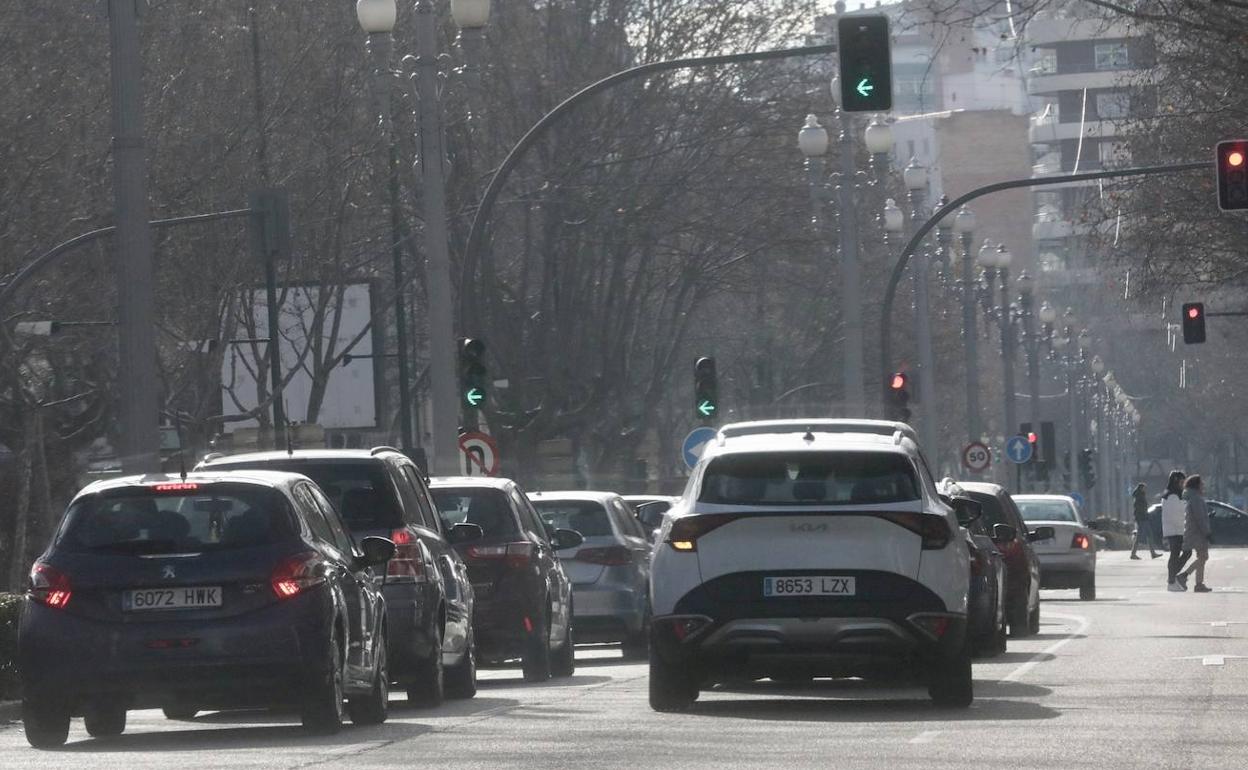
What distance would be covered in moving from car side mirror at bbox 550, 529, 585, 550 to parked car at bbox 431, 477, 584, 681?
2.86ft

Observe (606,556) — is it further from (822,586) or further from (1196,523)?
(1196,523)

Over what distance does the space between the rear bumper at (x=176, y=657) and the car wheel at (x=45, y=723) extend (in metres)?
0.08

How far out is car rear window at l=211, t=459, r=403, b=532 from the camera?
17.8 meters

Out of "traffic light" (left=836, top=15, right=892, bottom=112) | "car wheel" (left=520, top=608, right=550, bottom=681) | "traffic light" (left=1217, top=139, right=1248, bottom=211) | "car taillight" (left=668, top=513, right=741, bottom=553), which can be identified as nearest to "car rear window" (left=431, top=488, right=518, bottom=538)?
"car wheel" (left=520, top=608, right=550, bottom=681)

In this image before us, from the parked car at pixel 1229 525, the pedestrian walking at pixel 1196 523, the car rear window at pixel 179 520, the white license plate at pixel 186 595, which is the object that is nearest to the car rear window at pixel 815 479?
the car rear window at pixel 179 520

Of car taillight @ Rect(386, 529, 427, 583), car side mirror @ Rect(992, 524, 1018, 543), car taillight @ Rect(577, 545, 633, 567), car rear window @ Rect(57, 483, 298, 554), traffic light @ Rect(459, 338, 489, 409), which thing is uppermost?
traffic light @ Rect(459, 338, 489, 409)

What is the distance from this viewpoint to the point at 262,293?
48.2m

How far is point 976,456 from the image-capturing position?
186 feet

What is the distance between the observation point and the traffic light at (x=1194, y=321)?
49.7 metres

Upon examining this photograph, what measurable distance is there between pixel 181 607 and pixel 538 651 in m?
6.58

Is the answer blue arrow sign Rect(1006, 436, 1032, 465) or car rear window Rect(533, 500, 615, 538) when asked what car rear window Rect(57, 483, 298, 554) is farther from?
blue arrow sign Rect(1006, 436, 1032, 465)

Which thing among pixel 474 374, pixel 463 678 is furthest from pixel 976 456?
pixel 463 678

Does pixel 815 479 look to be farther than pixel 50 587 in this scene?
Yes

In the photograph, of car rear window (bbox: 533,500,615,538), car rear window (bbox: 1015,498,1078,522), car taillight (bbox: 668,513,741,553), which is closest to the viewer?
car taillight (bbox: 668,513,741,553)
